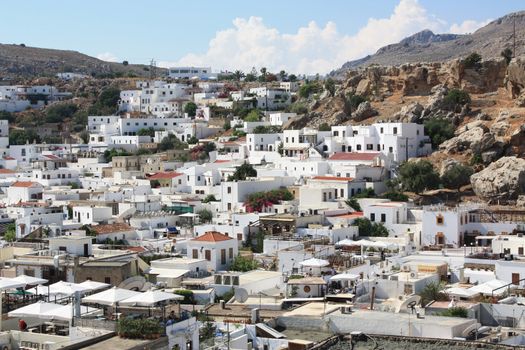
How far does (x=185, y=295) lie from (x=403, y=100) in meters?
42.6

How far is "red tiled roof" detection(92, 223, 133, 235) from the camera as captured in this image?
3838 centimetres

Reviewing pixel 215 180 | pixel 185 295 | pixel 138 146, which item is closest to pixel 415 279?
pixel 185 295

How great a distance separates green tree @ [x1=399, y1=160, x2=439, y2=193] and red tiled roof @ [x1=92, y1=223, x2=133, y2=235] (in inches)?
574

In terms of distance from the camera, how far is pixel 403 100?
214ft

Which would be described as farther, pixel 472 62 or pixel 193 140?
pixel 193 140

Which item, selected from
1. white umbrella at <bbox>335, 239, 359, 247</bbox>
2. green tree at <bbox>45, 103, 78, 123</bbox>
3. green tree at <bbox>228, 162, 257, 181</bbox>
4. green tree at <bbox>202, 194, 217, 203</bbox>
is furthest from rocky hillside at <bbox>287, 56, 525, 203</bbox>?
green tree at <bbox>45, 103, 78, 123</bbox>

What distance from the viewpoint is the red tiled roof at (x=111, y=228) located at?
38.4m

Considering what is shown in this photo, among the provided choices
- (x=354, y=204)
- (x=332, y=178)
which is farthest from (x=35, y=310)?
(x=332, y=178)

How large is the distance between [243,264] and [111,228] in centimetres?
887

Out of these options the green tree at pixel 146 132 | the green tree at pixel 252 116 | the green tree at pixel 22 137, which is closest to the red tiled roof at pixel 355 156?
the green tree at pixel 252 116

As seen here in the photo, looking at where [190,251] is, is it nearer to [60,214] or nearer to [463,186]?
[60,214]

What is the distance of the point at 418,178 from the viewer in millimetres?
47219

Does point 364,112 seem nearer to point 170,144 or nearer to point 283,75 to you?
point 170,144

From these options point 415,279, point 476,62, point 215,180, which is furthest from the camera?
point 476,62
